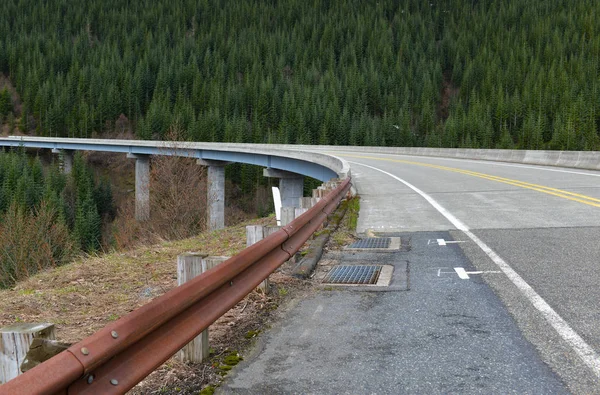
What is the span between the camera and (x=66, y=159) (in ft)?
356

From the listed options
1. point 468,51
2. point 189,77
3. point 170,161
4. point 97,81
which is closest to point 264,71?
point 189,77

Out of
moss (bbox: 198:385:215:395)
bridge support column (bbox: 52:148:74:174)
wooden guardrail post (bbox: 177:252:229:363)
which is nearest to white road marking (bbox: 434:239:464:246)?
wooden guardrail post (bbox: 177:252:229:363)

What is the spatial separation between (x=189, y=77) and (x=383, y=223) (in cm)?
15155

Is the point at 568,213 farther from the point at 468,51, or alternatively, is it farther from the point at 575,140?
the point at 468,51

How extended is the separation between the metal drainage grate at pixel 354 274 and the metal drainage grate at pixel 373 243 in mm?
1493

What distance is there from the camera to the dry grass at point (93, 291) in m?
5.93

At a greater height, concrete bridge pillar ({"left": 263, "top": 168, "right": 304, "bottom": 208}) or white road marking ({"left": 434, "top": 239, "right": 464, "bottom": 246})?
white road marking ({"left": 434, "top": 239, "right": 464, "bottom": 246})

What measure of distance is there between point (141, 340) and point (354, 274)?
4.18m

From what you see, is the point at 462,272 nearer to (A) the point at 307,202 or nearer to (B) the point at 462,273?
(B) the point at 462,273

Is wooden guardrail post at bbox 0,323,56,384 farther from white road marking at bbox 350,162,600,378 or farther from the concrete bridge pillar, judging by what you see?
the concrete bridge pillar

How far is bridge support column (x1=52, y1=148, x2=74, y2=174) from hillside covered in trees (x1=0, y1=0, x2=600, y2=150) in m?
22.6

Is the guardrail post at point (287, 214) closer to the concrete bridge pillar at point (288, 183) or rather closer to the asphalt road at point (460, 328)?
the asphalt road at point (460, 328)

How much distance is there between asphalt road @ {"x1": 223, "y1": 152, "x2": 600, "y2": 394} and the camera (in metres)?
3.43

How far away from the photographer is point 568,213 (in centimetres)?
1082
